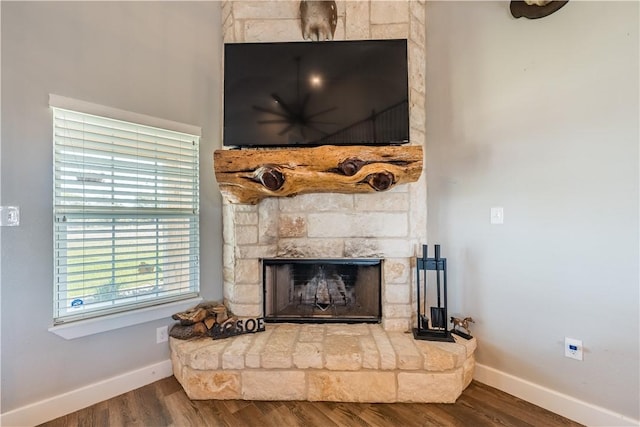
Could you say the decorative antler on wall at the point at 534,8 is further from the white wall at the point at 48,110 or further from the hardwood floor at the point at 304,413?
the hardwood floor at the point at 304,413

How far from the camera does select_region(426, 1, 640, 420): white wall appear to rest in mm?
1383

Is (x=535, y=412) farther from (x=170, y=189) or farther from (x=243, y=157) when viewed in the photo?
(x=170, y=189)

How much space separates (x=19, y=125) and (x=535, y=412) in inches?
132

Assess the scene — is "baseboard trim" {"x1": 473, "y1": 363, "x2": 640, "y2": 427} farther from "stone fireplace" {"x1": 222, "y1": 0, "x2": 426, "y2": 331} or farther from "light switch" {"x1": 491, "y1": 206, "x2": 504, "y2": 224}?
"light switch" {"x1": 491, "y1": 206, "x2": 504, "y2": 224}

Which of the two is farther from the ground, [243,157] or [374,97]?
[374,97]

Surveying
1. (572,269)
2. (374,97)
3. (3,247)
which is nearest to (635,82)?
(572,269)

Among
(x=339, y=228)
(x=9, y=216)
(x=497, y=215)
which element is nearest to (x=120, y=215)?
(x=9, y=216)

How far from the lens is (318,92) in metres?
1.91

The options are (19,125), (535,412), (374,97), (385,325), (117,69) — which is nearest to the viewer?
(19,125)

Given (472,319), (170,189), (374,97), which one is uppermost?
(374,97)

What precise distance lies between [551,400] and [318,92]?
2446 mm

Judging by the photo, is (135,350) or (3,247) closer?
(3,247)

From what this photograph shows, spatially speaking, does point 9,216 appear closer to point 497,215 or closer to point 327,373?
point 327,373

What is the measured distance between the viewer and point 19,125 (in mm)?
1445
